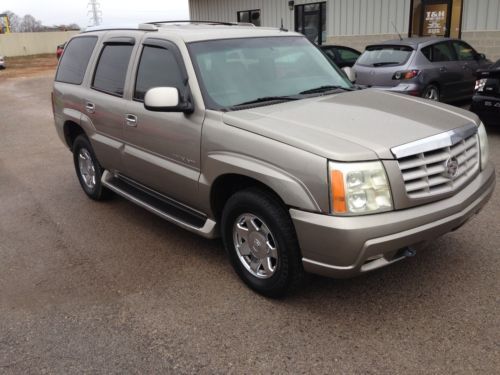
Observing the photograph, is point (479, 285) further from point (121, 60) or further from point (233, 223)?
point (121, 60)

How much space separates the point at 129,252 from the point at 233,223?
129 cm

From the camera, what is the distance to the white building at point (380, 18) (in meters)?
13.8

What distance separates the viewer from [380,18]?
1625cm

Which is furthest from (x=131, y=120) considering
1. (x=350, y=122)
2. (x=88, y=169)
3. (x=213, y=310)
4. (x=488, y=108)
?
(x=488, y=108)

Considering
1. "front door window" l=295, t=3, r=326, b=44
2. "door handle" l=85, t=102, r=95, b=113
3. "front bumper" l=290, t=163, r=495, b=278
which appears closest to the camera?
"front bumper" l=290, t=163, r=495, b=278

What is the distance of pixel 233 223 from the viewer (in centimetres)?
369

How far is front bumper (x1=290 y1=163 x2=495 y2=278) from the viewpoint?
2.90 m

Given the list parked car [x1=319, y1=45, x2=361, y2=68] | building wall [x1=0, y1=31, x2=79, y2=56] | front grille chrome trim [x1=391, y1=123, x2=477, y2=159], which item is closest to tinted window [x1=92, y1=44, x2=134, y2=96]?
front grille chrome trim [x1=391, y1=123, x2=477, y2=159]

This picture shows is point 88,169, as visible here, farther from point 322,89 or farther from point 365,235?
point 365,235

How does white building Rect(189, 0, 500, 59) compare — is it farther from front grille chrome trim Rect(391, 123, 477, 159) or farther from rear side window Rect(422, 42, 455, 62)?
front grille chrome trim Rect(391, 123, 477, 159)

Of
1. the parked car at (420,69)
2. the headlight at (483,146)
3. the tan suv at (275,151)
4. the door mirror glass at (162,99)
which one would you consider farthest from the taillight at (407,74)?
the door mirror glass at (162,99)

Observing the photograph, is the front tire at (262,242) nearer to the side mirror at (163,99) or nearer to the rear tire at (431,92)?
the side mirror at (163,99)

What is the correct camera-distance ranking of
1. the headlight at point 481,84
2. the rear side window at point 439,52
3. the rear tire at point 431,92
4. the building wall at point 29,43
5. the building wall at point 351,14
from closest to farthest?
A: the headlight at point 481,84 → the rear tire at point 431,92 → the rear side window at point 439,52 → the building wall at point 351,14 → the building wall at point 29,43

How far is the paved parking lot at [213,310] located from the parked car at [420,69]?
514 centimetres
